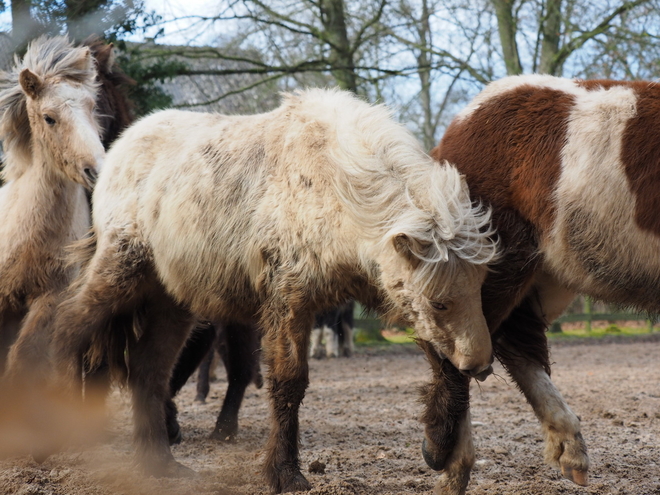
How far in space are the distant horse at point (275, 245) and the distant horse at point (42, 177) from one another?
10.4 inches

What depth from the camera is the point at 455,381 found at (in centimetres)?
336

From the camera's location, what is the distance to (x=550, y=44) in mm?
13508

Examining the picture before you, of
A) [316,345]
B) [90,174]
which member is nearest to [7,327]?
[90,174]

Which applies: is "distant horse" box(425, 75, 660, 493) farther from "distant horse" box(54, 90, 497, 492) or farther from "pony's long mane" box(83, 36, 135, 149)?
"pony's long mane" box(83, 36, 135, 149)

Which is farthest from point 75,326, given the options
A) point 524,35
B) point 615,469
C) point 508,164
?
point 524,35

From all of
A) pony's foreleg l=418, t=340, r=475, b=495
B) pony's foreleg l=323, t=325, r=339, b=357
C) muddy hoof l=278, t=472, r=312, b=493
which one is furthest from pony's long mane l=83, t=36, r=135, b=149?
pony's foreleg l=323, t=325, r=339, b=357

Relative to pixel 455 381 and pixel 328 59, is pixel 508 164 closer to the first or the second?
pixel 455 381

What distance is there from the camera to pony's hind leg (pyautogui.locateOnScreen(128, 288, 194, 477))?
4.17m

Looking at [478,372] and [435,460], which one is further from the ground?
[478,372]

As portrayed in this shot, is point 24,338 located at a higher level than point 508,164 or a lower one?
lower

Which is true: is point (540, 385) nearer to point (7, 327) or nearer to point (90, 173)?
point (90, 173)

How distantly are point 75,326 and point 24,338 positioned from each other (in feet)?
1.35

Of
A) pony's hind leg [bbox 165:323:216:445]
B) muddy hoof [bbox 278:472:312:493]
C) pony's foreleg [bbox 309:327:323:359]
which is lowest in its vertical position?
pony's foreleg [bbox 309:327:323:359]

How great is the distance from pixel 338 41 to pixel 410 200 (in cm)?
987
